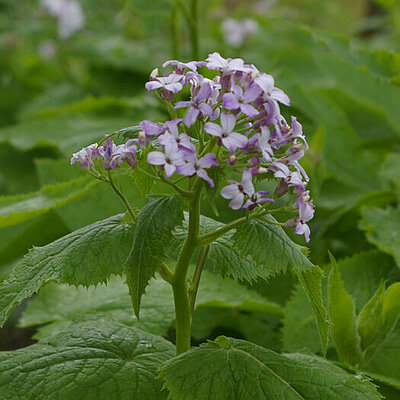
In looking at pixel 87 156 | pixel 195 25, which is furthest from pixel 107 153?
pixel 195 25

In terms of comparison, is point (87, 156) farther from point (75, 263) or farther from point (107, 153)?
point (75, 263)

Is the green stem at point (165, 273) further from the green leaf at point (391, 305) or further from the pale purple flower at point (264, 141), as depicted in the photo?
the green leaf at point (391, 305)

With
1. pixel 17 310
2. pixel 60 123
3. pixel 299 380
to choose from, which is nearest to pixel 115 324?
pixel 299 380

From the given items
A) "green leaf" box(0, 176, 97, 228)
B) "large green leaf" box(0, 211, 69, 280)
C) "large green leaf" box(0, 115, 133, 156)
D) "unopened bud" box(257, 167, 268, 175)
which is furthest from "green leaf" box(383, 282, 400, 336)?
"large green leaf" box(0, 115, 133, 156)

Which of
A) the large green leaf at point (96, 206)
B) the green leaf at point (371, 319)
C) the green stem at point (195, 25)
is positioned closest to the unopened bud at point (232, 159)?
the green leaf at point (371, 319)

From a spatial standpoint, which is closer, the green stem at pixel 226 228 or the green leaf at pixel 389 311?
the green stem at pixel 226 228

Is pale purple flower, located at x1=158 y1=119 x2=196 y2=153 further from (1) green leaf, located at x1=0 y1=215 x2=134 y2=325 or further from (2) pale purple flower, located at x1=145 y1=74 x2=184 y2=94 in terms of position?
(1) green leaf, located at x1=0 y1=215 x2=134 y2=325
